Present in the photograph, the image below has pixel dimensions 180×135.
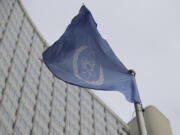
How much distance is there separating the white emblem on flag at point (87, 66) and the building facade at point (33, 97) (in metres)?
46.2

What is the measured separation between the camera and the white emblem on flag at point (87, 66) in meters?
12.8

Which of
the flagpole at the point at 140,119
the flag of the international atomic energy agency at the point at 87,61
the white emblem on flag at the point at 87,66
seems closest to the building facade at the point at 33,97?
the flag of the international atomic energy agency at the point at 87,61

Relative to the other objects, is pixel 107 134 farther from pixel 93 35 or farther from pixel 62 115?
pixel 93 35

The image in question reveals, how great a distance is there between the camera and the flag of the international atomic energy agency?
41.5 feet

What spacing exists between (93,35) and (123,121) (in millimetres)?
90579

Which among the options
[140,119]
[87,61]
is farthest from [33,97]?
[140,119]

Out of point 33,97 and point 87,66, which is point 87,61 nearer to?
point 87,66

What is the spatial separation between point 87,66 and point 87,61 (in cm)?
29

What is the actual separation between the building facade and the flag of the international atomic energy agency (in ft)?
150

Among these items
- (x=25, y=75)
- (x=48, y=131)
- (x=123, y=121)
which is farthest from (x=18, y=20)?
(x=123, y=121)

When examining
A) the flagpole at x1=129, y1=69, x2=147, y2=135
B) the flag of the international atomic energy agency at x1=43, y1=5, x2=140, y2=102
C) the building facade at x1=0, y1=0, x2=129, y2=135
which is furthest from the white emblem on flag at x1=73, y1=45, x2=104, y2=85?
the building facade at x1=0, y1=0, x2=129, y2=135

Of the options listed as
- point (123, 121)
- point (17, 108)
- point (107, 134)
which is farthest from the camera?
point (123, 121)

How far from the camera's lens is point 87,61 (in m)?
13.5

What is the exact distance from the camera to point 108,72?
13258 millimetres
